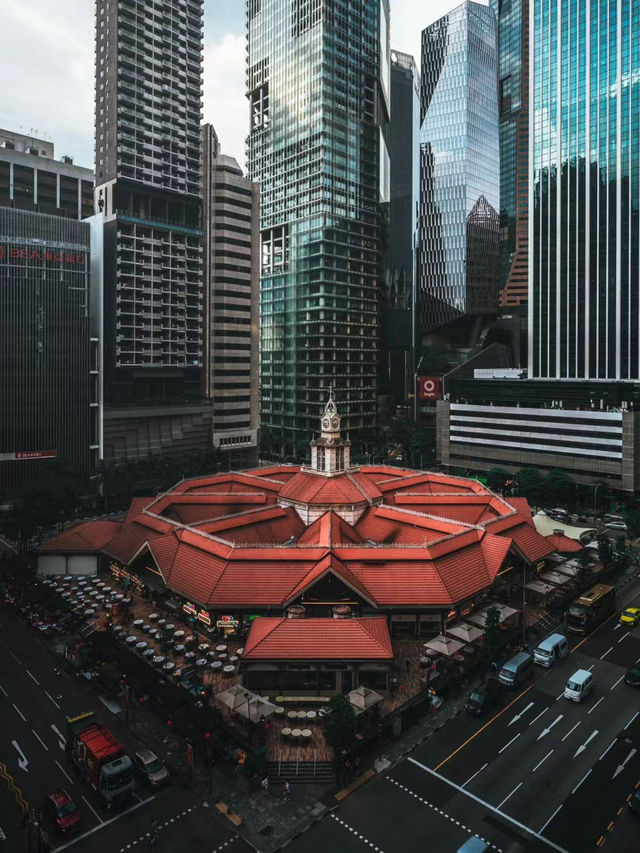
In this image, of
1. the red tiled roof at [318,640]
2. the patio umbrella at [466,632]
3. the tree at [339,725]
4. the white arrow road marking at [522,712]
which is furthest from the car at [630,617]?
the tree at [339,725]

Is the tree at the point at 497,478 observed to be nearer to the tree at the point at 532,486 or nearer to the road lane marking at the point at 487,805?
the tree at the point at 532,486

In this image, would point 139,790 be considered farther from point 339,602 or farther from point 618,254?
point 618,254

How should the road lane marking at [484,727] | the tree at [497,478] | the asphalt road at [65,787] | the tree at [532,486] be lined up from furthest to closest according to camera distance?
the tree at [497,478] → the tree at [532,486] → the road lane marking at [484,727] → the asphalt road at [65,787]

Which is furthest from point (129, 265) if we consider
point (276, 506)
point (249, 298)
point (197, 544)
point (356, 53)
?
point (356, 53)

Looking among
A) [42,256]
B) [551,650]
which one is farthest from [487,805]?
[42,256]

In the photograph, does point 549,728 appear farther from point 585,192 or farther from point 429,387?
point 429,387

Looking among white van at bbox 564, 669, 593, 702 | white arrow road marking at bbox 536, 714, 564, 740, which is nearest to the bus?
white van at bbox 564, 669, 593, 702

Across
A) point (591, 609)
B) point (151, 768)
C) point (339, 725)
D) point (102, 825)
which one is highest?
point (591, 609)
